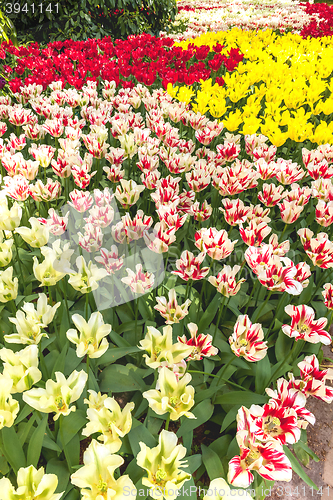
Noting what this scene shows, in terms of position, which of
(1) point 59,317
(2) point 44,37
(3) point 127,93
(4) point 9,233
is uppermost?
(2) point 44,37

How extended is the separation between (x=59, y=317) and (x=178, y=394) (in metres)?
1.07

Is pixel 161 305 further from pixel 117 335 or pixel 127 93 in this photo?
pixel 127 93

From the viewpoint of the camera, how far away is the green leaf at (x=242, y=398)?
1675 millimetres

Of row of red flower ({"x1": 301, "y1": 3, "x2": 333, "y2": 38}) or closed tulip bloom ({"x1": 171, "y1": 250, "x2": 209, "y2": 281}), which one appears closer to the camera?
closed tulip bloom ({"x1": 171, "y1": 250, "x2": 209, "y2": 281})

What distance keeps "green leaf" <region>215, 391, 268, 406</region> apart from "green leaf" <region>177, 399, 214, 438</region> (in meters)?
0.06

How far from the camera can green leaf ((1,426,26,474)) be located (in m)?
1.37

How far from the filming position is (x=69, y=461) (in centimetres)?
143

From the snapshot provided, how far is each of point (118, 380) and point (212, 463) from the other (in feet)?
2.00

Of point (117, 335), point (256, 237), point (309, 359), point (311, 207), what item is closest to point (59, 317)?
point (117, 335)

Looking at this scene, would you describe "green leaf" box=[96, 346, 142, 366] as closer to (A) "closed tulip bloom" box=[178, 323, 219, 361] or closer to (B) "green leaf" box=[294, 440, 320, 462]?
(A) "closed tulip bloom" box=[178, 323, 219, 361]

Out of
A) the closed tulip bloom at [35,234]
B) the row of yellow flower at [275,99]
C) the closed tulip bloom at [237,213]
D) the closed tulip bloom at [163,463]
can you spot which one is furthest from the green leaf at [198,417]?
the row of yellow flower at [275,99]

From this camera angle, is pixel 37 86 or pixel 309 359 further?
pixel 37 86

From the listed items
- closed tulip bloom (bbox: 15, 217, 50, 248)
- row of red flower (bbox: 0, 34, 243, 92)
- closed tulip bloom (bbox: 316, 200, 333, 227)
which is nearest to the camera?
closed tulip bloom (bbox: 15, 217, 50, 248)

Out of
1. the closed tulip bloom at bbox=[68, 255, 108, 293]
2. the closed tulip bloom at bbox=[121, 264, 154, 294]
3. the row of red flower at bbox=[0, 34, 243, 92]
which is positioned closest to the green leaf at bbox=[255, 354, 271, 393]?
the closed tulip bloom at bbox=[121, 264, 154, 294]
